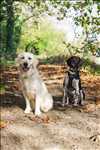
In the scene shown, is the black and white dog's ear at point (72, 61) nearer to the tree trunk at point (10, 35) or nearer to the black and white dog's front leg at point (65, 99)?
the black and white dog's front leg at point (65, 99)

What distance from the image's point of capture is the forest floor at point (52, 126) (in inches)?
293

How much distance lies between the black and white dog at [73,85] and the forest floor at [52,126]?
0.25 metres

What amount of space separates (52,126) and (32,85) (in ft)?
3.59

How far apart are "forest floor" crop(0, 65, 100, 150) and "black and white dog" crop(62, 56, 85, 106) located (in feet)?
0.82

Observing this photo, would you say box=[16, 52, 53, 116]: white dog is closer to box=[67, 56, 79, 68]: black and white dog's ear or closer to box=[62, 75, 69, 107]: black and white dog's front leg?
box=[62, 75, 69, 107]: black and white dog's front leg

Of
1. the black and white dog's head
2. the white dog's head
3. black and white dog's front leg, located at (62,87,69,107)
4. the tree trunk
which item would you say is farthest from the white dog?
the tree trunk

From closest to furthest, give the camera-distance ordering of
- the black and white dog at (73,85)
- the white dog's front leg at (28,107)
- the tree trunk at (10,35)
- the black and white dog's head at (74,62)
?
the white dog's front leg at (28,107) → the black and white dog's head at (74,62) → the black and white dog at (73,85) → the tree trunk at (10,35)

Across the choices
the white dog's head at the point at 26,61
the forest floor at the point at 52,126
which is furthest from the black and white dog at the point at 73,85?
the white dog's head at the point at 26,61

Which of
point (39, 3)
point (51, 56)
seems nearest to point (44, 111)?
point (39, 3)

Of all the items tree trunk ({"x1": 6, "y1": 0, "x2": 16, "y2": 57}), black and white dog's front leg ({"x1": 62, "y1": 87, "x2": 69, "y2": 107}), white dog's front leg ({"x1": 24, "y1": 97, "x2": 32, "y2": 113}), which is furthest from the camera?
tree trunk ({"x1": 6, "y1": 0, "x2": 16, "y2": 57})

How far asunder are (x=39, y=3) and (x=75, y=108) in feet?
37.6

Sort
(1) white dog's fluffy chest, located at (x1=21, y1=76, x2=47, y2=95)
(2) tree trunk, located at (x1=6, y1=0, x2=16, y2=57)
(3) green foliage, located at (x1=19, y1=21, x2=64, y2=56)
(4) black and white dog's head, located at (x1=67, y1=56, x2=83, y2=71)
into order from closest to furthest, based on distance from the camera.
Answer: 1. (1) white dog's fluffy chest, located at (x1=21, y1=76, x2=47, y2=95)
2. (4) black and white dog's head, located at (x1=67, y1=56, x2=83, y2=71)
3. (3) green foliage, located at (x1=19, y1=21, x2=64, y2=56)
4. (2) tree trunk, located at (x1=6, y1=0, x2=16, y2=57)

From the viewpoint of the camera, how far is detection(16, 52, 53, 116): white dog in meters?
9.04

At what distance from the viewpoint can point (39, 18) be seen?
2739 centimetres
